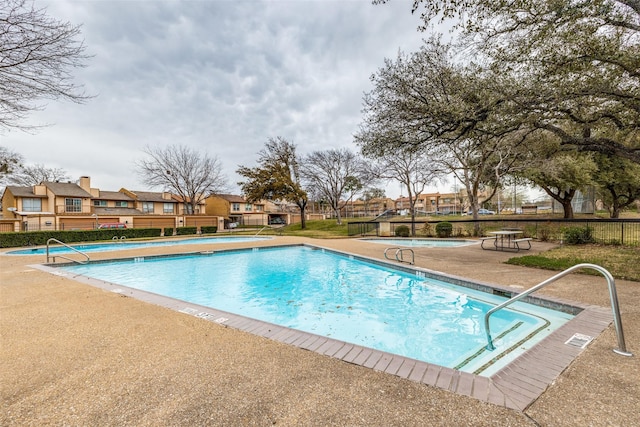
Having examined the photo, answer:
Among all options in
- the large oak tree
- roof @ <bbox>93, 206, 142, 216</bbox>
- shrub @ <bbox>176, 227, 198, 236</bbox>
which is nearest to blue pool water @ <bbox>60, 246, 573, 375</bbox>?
the large oak tree

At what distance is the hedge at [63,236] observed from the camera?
16.7 meters

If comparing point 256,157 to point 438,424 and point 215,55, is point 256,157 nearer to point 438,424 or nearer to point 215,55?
point 215,55

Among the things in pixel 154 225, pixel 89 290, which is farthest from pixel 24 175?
pixel 89 290

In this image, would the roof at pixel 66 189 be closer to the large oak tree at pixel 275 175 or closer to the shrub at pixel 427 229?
the large oak tree at pixel 275 175

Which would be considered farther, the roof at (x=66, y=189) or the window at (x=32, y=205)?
the roof at (x=66, y=189)

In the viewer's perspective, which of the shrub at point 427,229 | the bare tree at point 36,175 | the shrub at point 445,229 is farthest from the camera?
the bare tree at point 36,175

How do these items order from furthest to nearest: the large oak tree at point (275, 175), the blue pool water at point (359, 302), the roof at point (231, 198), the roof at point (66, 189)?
the roof at point (231, 198)
the roof at point (66, 189)
the large oak tree at point (275, 175)
the blue pool water at point (359, 302)

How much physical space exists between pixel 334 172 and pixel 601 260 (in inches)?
1001

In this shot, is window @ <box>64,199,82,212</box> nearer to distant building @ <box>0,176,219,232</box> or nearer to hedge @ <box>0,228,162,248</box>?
distant building @ <box>0,176,219,232</box>

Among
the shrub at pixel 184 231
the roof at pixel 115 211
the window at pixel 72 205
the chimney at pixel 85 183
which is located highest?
the chimney at pixel 85 183

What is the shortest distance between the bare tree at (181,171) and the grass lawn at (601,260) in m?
35.5

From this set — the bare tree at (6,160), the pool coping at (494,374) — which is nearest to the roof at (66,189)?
the bare tree at (6,160)

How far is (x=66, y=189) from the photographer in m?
32.0

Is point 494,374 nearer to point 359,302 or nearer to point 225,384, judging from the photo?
point 225,384
